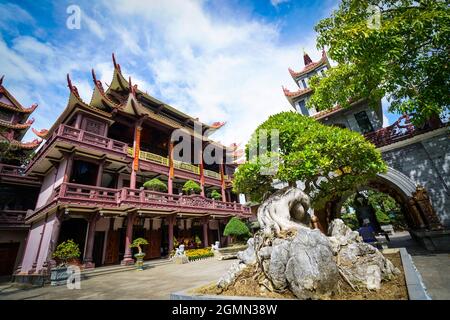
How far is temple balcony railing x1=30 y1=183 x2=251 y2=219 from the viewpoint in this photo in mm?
10453

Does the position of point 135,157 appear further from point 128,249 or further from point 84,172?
point 128,249

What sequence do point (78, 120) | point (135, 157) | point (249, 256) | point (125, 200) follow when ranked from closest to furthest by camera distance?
point (249, 256)
point (125, 200)
point (78, 120)
point (135, 157)

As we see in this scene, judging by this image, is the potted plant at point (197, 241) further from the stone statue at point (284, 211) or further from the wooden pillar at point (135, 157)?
the stone statue at point (284, 211)

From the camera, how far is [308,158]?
5898mm

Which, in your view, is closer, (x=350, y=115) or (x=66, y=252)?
(x=66, y=252)

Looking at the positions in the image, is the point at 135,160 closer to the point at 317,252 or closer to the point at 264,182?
the point at 264,182

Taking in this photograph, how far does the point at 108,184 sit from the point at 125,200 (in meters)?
4.18

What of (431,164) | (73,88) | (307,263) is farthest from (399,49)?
(73,88)

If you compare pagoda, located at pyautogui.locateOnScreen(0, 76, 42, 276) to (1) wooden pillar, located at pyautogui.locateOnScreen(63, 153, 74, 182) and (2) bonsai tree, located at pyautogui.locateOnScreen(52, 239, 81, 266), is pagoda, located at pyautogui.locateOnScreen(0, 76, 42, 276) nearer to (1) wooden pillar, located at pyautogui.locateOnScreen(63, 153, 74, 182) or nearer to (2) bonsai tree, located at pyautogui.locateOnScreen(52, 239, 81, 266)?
(1) wooden pillar, located at pyautogui.locateOnScreen(63, 153, 74, 182)

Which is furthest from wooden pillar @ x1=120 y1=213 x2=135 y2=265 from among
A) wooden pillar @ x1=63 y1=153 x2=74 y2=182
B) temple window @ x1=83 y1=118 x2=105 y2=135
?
temple window @ x1=83 y1=118 x2=105 y2=135

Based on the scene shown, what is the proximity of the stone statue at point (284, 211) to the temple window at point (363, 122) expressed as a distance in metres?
9.82
